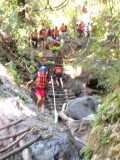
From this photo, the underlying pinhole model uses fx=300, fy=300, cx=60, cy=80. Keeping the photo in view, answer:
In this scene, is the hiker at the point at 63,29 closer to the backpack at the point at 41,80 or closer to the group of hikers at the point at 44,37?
the group of hikers at the point at 44,37

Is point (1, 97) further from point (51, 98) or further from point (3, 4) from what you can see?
point (3, 4)

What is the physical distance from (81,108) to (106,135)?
21.4 feet

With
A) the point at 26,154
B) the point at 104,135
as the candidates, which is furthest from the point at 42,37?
the point at 104,135

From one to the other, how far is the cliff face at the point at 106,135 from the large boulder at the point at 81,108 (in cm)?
570

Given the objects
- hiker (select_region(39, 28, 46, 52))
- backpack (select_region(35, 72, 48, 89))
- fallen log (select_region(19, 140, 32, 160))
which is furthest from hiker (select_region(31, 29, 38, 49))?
fallen log (select_region(19, 140, 32, 160))

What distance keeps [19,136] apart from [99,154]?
4950 millimetres

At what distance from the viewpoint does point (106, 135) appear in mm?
3443

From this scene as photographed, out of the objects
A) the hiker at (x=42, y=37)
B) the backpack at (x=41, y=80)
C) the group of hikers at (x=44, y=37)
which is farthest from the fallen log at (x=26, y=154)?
the hiker at (x=42, y=37)

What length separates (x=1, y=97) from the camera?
12.0 meters

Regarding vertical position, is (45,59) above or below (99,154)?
below

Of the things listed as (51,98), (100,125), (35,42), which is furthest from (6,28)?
(100,125)

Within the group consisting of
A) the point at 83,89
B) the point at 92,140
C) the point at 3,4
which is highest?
the point at 3,4

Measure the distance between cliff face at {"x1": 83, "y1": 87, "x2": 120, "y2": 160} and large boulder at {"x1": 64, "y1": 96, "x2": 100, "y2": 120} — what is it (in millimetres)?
5705

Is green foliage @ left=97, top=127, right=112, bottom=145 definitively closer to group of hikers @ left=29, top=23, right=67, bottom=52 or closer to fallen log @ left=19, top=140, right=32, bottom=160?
fallen log @ left=19, top=140, right=32, bottom=160
